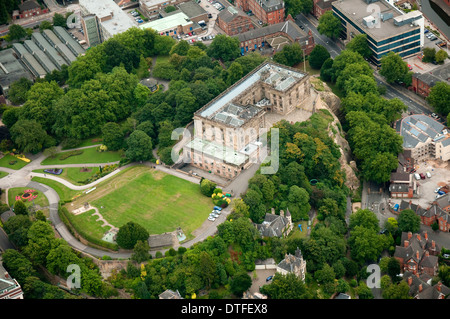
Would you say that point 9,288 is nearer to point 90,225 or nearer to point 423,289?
point 90,225

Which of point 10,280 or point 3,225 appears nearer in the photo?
point 10,280

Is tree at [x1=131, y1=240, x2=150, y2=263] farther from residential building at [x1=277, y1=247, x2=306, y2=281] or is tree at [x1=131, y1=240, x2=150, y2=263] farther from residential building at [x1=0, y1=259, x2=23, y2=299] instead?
residential building at [x1=277, y1=247, x2=306, y2=281]

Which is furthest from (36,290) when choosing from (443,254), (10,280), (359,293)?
(443,254)

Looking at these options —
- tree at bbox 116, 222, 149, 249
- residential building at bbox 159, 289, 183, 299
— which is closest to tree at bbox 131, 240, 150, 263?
tree at bbox 116, 222, 149, 249

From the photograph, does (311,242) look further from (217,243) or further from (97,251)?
(97,251)

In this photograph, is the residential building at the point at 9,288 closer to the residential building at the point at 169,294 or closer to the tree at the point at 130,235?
the tree at the point at 130,235

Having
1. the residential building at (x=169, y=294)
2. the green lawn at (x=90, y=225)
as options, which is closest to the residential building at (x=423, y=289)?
the residential building at (x=169, y=294)

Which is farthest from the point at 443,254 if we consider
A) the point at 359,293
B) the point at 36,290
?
the point at 36,290
